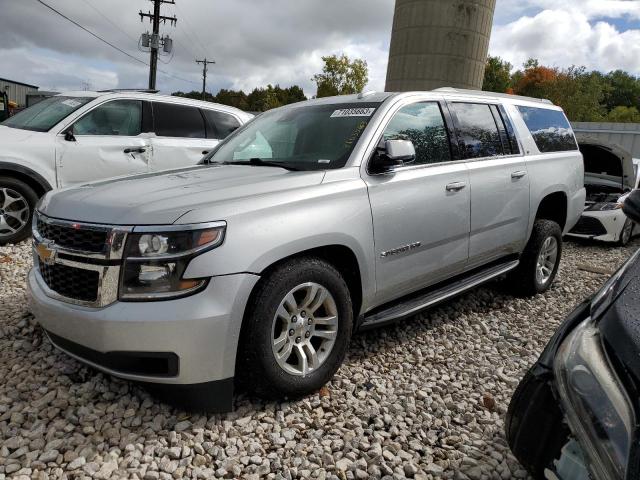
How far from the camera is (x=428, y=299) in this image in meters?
3.26

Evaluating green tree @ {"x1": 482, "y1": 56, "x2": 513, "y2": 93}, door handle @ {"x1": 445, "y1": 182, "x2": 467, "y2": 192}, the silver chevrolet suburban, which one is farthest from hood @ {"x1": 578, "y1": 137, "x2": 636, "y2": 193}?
green tree @ {"x1": 482, "y1": 56, "x2": 513, "y2": 93}

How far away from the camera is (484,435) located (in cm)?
249

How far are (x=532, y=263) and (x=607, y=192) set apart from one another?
16.7 feet

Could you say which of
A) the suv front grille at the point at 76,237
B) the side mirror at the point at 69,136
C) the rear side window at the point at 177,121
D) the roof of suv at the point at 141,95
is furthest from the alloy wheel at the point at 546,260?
the side mirror at the point at 69,136

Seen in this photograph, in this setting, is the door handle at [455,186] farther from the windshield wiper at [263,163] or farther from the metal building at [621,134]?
the metal building at [621,134]

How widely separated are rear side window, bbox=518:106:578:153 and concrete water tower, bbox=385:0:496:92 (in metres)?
12.1

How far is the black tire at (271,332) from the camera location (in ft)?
7.55

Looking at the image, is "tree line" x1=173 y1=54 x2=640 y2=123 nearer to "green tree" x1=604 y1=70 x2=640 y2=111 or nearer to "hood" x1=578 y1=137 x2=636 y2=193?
"green tree" x1=604 y1=70 x2=640 y2=111

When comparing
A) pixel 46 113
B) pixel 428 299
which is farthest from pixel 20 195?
pixel 428 299

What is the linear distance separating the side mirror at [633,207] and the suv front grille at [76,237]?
2127 mm

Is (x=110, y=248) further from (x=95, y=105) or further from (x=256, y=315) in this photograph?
(x=95, y=105)

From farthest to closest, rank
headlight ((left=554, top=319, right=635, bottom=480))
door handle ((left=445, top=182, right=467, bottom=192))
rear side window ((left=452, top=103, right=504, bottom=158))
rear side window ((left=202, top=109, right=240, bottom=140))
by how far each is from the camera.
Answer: rear side window ((left=202, top=109, right=240, bottom=140)) < rear side window ((left=452, top=103, right=504, bottom=158)) < door handle ((left=445, top=182, right=467, bottom=192)) < headlight ((left=554, top=319, right=635, bottom=480))

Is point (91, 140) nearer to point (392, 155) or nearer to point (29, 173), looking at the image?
point (29, 173)

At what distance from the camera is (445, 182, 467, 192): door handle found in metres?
3.28
